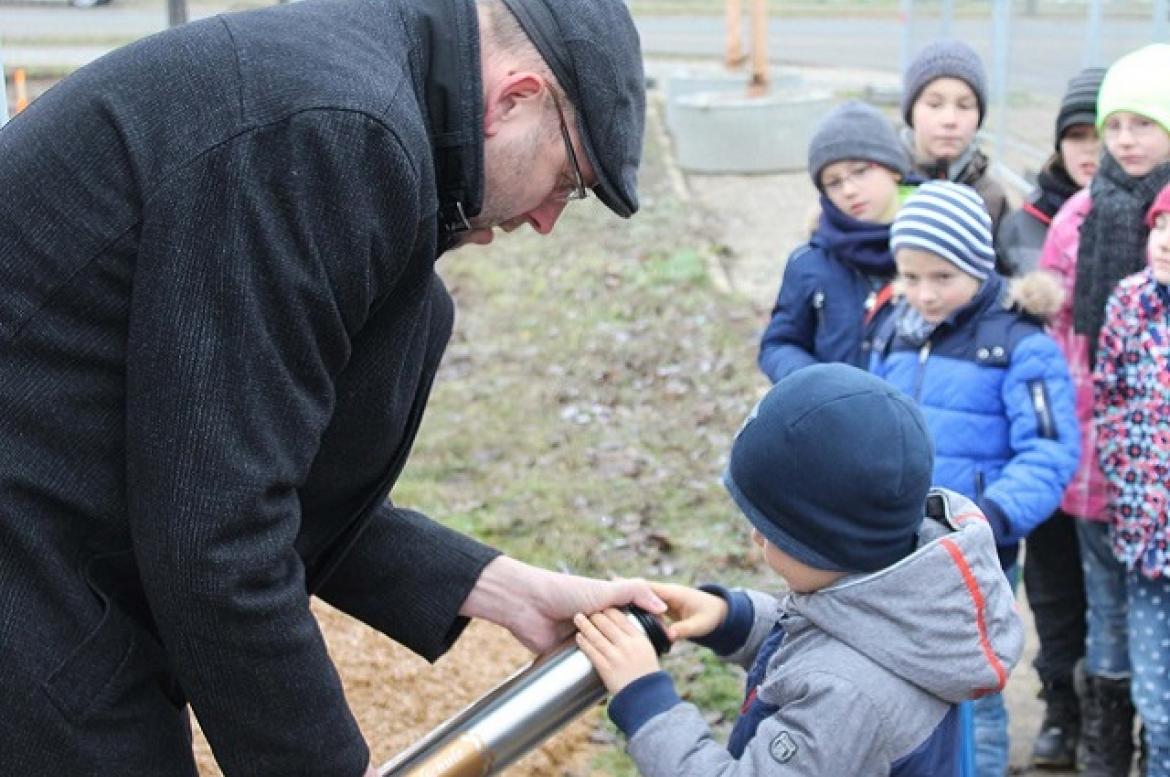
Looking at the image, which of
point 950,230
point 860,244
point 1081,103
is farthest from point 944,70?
point 950,230

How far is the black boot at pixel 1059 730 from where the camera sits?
4.26 m

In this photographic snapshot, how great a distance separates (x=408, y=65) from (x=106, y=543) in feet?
2.31

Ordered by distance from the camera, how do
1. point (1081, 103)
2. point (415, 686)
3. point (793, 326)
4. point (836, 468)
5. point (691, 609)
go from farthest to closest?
1. point (1081, 103)
2. point (415, 686)
3. point (793, 326)
4. point (691, 609)
5. point (836, 468)

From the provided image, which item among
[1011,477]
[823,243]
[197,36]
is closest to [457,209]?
[197,36]

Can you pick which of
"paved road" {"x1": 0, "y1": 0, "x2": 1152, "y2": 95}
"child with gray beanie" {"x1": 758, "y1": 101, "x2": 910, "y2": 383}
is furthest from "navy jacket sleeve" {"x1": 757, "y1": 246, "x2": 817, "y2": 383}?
"paved road" {"x1": 0, "y1": 0, "x2": 1152, "y2": 95}

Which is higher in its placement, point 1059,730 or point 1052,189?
point 1052,189

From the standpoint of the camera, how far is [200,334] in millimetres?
1826

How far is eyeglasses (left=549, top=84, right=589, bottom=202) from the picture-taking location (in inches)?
82.0

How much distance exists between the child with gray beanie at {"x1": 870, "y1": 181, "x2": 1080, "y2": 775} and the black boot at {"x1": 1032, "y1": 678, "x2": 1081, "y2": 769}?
65cm

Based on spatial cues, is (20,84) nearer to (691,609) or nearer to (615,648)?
(691,609)

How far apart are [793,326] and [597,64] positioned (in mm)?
2422

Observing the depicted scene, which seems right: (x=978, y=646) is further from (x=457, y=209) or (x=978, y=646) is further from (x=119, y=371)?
(x=119, y=371)

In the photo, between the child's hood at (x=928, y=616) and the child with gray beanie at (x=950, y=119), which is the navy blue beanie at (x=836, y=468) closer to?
the child's hood at (x=928, y=616)

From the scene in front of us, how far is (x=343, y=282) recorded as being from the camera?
190cm
